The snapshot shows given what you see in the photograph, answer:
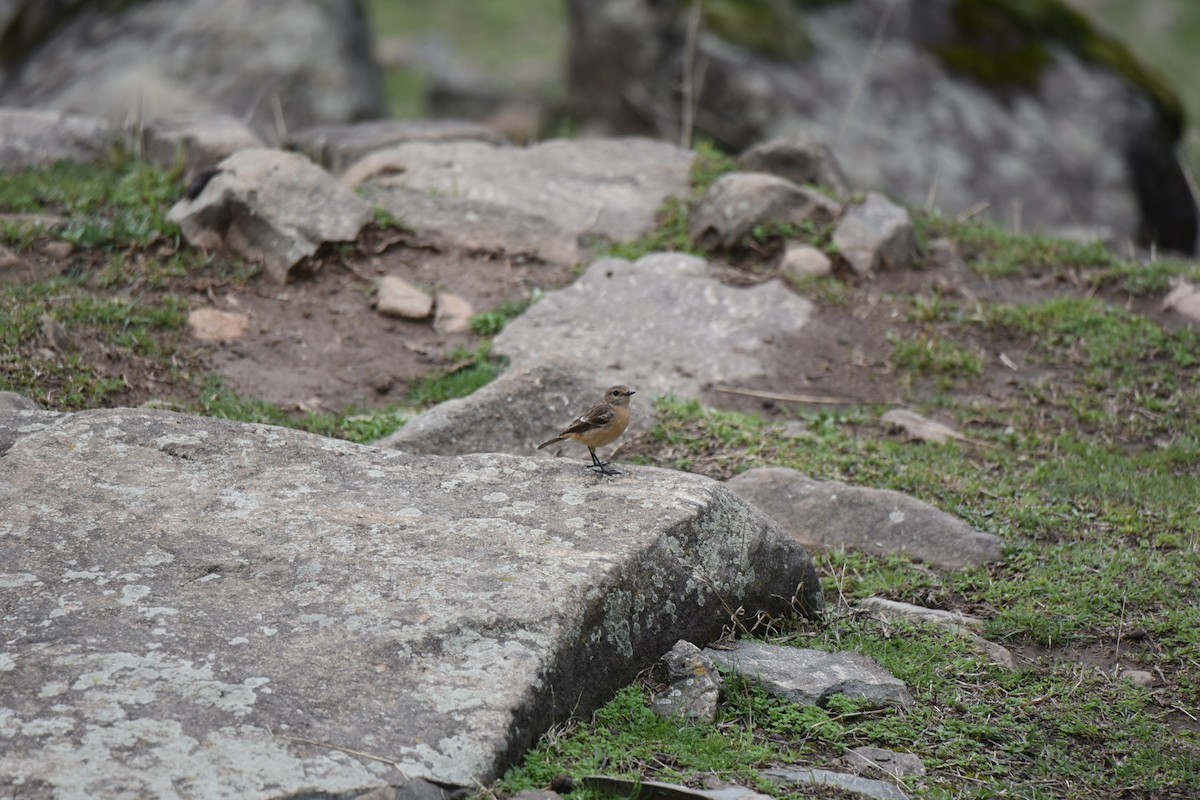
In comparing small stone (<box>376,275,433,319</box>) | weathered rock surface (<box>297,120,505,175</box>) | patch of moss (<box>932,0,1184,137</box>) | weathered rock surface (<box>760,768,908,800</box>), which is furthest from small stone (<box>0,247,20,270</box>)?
patch of moss (<box>932,0,1184,137</box>)

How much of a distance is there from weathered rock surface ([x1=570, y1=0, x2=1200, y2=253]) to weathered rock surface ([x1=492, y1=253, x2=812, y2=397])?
380 centimetres

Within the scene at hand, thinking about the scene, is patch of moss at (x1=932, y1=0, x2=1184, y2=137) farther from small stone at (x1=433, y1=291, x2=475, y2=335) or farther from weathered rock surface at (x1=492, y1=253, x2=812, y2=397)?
small stone at (x1=433, y1=291, x2=475, y2=335)

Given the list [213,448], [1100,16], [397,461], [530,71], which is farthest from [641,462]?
[1100,16]

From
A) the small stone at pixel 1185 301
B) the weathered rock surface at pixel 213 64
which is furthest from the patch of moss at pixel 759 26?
the small stone at pixel 1185 301

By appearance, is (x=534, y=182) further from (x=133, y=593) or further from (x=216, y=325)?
(x=133, y=593)

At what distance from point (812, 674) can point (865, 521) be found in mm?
1478

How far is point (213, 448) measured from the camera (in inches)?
190

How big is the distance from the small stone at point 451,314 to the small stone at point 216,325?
1185mm

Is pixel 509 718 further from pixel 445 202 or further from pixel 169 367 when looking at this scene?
pixel 445 202

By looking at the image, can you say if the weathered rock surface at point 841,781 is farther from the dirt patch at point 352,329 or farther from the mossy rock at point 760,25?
the mossy rock at point 760,25

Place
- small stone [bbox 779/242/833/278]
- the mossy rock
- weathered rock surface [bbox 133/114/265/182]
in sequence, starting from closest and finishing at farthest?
1. small stone [bbox 779/242/833/278]
2. weathered rock surface [bbox 133/114/265/182]
3. the mossy rock

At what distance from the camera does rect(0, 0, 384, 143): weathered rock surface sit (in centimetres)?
1152

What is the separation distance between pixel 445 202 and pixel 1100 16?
51.2 ft

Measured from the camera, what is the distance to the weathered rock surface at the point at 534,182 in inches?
345
